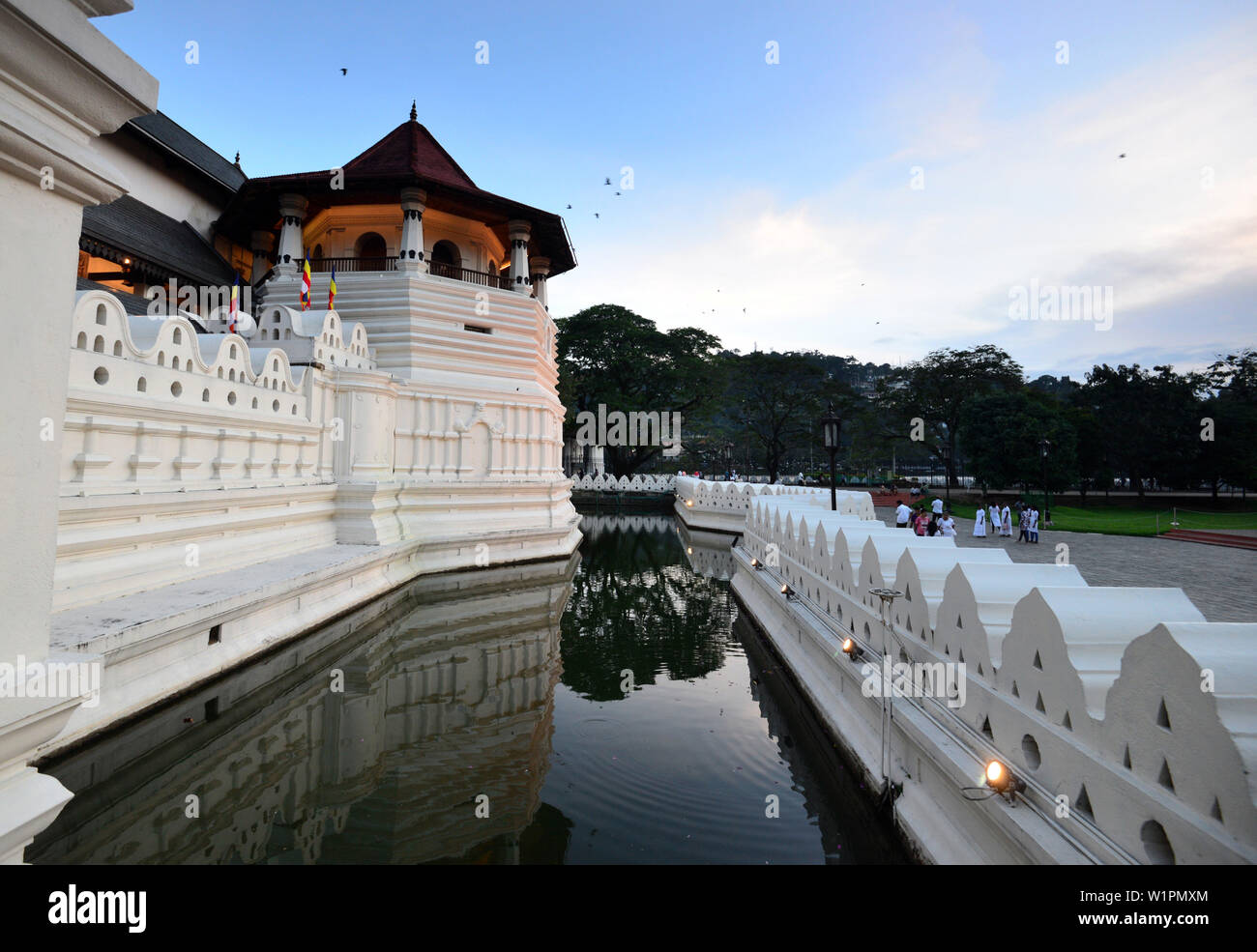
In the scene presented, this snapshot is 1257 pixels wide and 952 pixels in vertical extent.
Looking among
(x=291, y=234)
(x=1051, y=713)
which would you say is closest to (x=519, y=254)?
(x=291, y=234)

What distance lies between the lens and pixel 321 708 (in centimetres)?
614

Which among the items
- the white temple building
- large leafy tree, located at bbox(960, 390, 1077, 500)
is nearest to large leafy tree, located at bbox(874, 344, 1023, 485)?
large leafy tree, located at bbox(960, 390, 1077, 500)

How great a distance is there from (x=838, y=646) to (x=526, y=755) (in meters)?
3.11

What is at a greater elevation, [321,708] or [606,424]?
[606,424]

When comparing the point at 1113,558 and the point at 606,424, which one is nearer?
the point at 1113,558

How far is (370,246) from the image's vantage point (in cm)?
2017

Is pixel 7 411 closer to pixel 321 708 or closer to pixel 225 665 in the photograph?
pixel 321 708

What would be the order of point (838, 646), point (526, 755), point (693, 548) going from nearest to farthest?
1. point (526, 755)
2. point (838, 646)
3. point (693, 548)

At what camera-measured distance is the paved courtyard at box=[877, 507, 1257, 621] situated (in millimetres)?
9082

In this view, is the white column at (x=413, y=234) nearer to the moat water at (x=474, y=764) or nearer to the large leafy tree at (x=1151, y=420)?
the moat water at (x=474, y=764)

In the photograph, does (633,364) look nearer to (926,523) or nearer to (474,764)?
(926,523)

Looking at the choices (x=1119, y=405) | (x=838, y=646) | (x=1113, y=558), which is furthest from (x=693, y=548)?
(x=1119, y=405)

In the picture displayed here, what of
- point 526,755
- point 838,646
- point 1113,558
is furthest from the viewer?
point 1113,558
